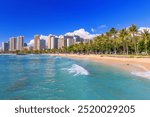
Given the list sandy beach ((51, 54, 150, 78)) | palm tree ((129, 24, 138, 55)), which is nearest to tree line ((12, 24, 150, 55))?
palm tree ((129, 24, 138, 55))

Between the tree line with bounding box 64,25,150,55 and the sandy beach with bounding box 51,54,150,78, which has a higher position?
the tree line with bounding box 64,25,150,55

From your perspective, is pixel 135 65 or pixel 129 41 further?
pixel 129 41

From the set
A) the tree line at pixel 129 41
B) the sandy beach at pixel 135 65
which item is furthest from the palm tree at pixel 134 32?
the sandy beach at pixel 135 65

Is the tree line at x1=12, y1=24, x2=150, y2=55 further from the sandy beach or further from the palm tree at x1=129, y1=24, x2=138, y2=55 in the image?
the sandy beach

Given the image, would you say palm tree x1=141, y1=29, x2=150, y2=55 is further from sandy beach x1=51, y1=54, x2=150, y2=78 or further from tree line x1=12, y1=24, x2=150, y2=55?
sandy beach x1=51, y1=54, x2=150, y2=78

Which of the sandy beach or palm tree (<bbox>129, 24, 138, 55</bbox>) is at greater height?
palm tree (<bbox>129, 24, 138, 55</bbox>)

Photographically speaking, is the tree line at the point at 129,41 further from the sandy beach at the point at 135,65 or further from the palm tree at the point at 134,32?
the sandy beach at the point at 135,65

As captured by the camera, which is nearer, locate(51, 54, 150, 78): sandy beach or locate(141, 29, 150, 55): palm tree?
locate(51, 54, 150, 78): sandy beach

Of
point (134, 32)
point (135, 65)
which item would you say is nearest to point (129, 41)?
point (134, 32)

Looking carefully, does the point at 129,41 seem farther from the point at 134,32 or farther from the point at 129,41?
the point at 134,32

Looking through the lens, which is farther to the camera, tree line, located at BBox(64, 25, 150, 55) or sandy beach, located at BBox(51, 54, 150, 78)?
tree line, located at BBox(64, 25, 150, 55)

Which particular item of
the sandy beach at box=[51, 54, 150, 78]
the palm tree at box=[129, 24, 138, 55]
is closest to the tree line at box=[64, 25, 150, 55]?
the palm tree at box=[129, 24, 138, 55]
